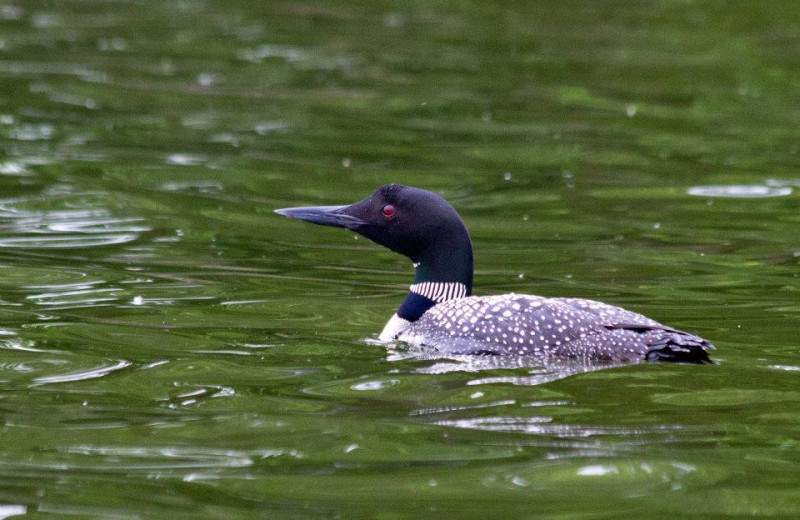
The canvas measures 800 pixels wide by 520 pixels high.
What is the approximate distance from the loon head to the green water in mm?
459

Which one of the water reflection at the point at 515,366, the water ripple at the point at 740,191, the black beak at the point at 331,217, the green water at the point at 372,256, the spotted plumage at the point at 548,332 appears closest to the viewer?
the green water at the point at 372,256

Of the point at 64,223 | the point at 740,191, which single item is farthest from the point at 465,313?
the point at 740,191

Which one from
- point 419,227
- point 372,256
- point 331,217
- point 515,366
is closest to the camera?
point 515,366

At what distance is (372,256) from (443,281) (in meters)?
2.18

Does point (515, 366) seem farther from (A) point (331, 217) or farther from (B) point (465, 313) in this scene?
(A) point (331, 217)

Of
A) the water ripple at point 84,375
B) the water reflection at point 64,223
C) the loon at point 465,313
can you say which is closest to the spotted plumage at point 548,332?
the loon at point 465,313

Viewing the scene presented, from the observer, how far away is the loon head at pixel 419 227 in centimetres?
650

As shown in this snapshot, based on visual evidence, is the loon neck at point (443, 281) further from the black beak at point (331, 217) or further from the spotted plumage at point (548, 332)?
the black beak at point (331, 217)

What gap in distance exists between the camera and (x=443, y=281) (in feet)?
21.5

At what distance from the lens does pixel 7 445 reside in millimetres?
4848

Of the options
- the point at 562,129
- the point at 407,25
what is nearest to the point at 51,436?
the point at 562,129

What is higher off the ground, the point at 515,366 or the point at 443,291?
the point at 443,291

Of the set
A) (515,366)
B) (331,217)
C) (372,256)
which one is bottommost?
(372,256)

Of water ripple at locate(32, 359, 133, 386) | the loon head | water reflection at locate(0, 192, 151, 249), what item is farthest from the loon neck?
water reflection at locate(0, 192, 151, 249)
